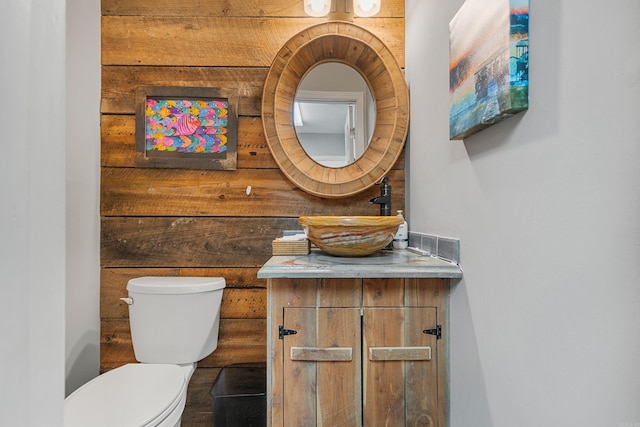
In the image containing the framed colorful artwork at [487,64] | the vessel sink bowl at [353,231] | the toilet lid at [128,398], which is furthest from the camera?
the vessel sink bowl at [353,231]

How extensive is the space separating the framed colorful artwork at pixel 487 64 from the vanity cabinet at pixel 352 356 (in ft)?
1.73

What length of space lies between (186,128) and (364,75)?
3.02 feet

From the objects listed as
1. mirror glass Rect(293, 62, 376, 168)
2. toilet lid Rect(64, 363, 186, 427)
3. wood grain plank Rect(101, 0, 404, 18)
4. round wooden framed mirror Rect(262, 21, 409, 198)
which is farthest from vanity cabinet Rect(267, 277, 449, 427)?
wood grain plank Rect(101, 0, 404, 18)

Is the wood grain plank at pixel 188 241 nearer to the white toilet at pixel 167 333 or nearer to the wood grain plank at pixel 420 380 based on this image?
the white toilet at pixel 167 333

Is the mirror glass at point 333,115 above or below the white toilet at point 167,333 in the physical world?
above

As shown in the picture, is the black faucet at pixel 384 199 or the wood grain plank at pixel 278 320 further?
the black faucet at pixel 384 199

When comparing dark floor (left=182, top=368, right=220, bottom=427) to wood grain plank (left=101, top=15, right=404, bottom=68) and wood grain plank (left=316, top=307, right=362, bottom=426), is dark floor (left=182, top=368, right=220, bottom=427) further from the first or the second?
wood grain plank (left=101, top=15, right=404, bottom=68)

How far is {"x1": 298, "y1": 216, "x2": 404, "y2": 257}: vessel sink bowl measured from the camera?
3.30 feet

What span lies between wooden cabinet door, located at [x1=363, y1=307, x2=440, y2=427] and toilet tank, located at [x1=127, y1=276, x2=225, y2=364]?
0.77 metres

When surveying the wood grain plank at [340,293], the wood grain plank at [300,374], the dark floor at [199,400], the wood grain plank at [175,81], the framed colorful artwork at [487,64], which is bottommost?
the dark floor at [199,400]

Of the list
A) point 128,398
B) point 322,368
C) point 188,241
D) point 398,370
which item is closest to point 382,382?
point 398,370

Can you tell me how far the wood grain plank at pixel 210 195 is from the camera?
57.7 inches
